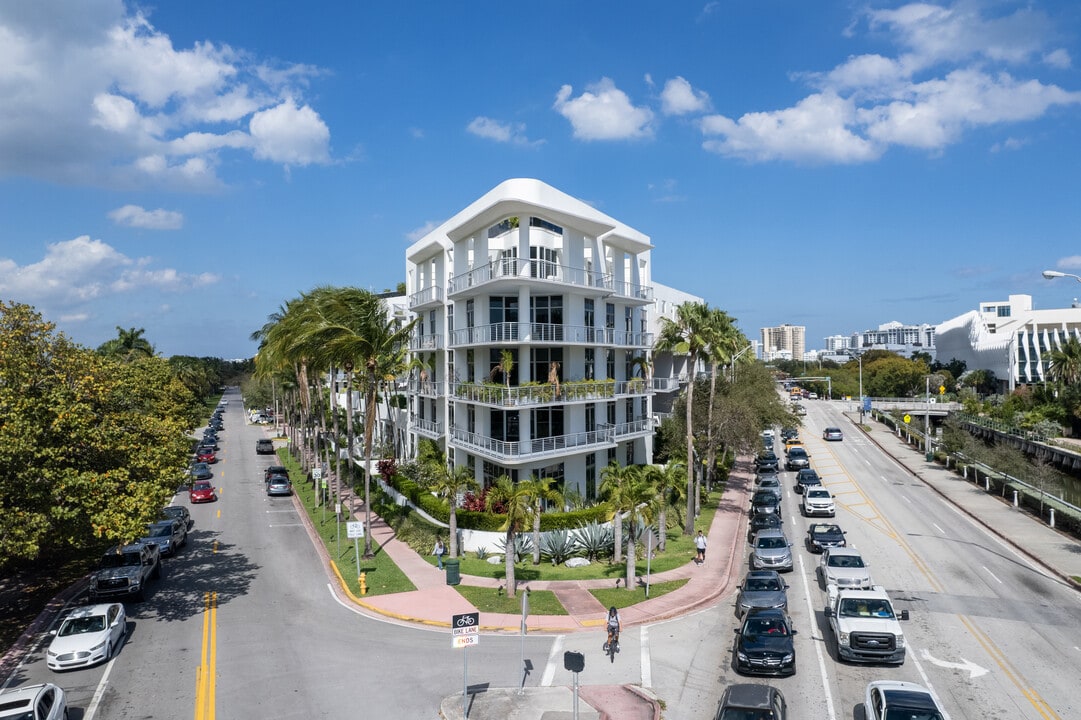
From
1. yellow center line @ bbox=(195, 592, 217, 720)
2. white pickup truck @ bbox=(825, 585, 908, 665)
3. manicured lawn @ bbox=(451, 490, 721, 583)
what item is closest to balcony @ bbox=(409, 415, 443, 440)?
manicured lawn @ bbox=(451, 490, 721, 583)

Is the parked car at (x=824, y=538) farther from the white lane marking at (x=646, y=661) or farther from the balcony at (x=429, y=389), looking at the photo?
the balcony at (x=429, y=389)

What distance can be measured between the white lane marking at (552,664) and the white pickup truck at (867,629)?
290 inches

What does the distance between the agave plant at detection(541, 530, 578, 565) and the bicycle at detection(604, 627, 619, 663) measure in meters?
9.75

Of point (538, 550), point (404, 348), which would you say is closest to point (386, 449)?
point (404, 348)

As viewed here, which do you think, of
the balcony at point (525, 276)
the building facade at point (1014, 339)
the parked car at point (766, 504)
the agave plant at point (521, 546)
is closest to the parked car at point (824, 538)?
the parked car at point (766, 504)

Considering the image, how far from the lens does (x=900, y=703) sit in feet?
41.9

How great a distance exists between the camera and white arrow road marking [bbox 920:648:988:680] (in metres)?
16.7

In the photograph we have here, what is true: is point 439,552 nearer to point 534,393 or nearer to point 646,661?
point 534,393

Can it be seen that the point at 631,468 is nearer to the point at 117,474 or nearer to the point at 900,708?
the point at 900,708

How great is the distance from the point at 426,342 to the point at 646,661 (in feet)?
97.5

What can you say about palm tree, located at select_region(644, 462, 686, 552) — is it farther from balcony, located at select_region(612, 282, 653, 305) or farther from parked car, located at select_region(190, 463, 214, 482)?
parked car, located at select_region(190, 463, 214, 482)

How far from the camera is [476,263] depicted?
36969mm

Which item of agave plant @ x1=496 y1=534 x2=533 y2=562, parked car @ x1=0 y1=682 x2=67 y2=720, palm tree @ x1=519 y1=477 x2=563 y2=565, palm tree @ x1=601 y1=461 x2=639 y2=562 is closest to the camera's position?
parked car @ x1=0 y1=682 x2=67 y2=720

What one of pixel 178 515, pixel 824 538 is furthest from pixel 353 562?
pixel 824 538
